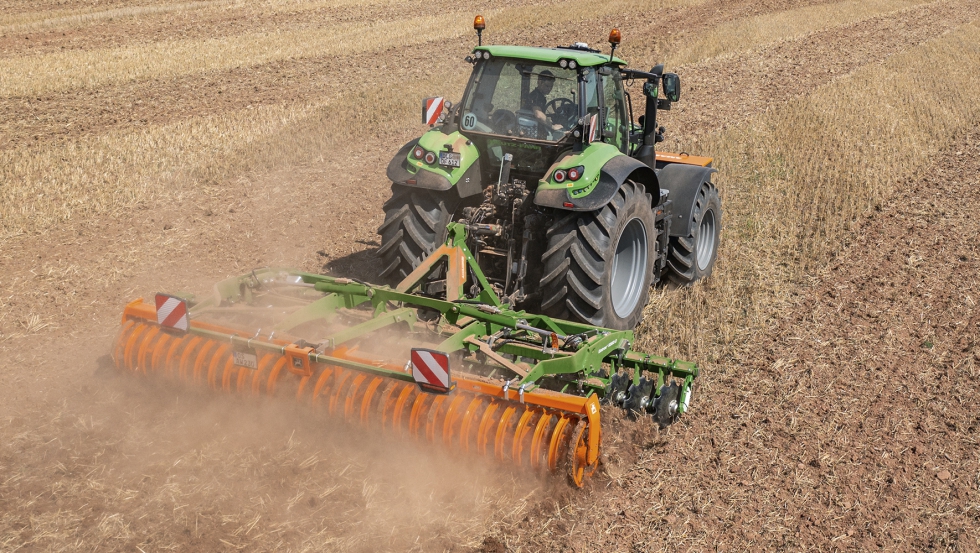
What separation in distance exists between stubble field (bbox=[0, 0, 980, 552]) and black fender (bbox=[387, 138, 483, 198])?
1.58 metres

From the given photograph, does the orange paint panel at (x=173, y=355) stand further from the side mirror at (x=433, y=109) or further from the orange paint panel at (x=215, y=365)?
the side mirror at (x=433, y=109)

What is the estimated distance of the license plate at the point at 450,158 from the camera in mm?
5527

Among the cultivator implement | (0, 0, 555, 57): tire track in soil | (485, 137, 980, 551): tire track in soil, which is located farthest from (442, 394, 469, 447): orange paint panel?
(0, 0, 555, 57): tire track in soil

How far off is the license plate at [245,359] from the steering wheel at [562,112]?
2481 millimetres

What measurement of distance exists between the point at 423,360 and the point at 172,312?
1.64 meters

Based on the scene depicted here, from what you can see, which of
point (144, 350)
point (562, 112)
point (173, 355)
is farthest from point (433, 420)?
point (562, 112)

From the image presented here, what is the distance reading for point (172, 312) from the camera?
489 centimetres

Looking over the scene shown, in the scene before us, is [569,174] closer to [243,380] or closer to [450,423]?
[450,423]

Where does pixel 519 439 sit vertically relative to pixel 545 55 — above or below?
below

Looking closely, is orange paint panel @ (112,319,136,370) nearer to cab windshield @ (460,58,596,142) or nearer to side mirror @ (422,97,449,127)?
side mirror @ (422,97,449,127)

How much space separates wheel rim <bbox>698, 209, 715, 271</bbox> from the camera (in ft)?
23.8

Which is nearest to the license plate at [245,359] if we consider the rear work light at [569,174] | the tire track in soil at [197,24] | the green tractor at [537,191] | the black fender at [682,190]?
the green tractor at [537,191]

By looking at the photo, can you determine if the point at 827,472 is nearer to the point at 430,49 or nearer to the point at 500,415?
the point at 500,415

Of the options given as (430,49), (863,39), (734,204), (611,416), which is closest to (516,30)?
(430,49)
